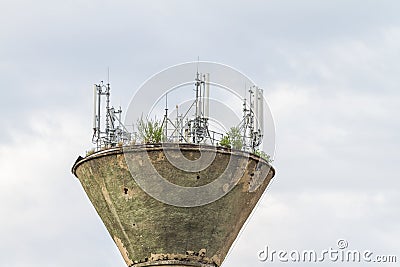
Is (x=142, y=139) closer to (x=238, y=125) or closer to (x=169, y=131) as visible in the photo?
(x=169, y=131)

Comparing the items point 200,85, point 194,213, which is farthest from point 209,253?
point 200,85

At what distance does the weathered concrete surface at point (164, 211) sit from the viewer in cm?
2109

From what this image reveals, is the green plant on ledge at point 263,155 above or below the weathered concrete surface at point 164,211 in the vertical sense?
above

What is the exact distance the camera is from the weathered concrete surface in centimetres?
2109

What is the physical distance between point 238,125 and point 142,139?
96.8 inches

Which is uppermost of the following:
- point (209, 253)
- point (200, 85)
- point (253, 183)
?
point (200, 85)

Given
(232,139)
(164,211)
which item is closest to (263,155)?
(232,139)

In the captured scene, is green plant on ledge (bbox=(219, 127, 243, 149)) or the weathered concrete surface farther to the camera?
green plant on ledge (bbox=(219, 127, 243, 149))

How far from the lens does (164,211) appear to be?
21.1 metres

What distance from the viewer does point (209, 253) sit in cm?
2153

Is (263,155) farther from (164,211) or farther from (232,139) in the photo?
(164,211)

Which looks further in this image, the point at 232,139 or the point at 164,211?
the point at 232,139

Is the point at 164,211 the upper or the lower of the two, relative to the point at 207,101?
lower

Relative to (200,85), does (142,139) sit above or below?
below
